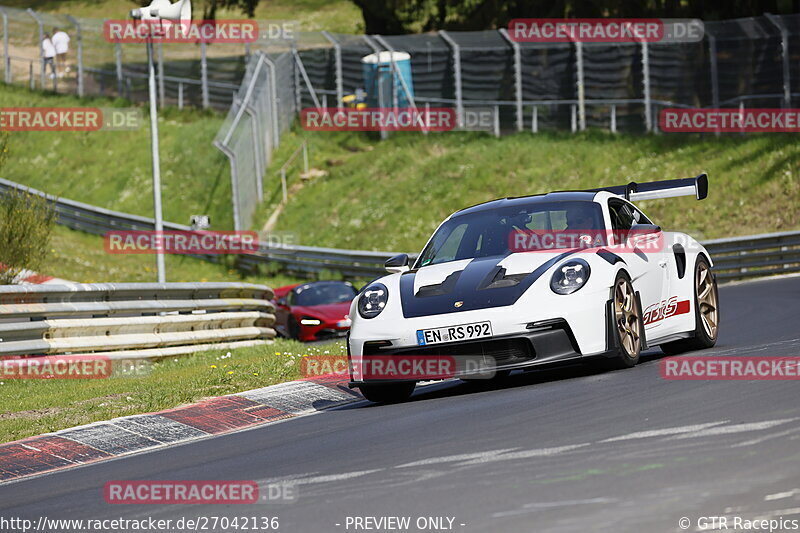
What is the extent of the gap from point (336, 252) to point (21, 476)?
22555 millimetres

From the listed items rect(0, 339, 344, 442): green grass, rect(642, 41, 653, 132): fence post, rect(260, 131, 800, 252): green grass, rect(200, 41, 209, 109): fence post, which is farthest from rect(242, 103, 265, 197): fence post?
rect(0, 339, 344, 442): green grass

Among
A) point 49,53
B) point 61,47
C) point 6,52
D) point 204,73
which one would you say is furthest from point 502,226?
point 6,52

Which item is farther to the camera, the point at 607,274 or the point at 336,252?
the point at 336,252

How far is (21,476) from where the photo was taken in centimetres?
834

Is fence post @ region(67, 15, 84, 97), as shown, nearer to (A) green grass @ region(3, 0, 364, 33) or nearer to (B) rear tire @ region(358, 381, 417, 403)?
(A) green grass @ region(3, 0, 364, 33)

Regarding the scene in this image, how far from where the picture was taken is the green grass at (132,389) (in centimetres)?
1039

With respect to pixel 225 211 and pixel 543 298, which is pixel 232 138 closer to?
pixel 225 211

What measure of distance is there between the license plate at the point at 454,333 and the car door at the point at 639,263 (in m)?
1.52

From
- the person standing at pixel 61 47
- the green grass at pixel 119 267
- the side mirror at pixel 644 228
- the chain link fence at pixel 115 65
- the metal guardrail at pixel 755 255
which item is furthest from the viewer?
the person standing at pixel 61 47

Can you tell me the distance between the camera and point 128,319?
15.6 metres

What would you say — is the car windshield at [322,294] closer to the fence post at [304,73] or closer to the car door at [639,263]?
the car door at [639,263]

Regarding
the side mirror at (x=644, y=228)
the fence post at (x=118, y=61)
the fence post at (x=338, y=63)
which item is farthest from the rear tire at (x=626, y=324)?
the fence post at (x=118, y=61)

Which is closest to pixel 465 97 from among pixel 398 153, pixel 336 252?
pixel 398 153

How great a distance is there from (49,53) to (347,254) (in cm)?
1989
